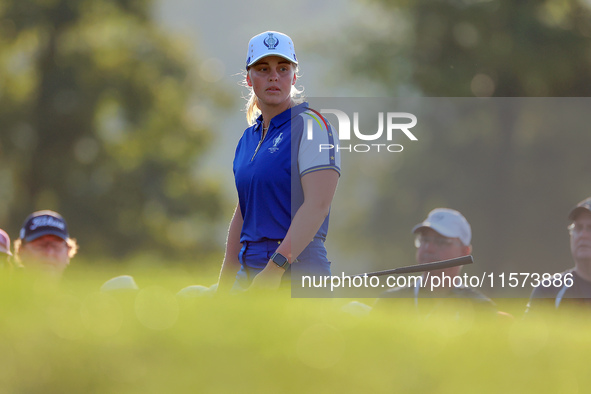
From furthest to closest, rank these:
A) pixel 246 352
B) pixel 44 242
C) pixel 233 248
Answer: pixel 44 242, pixel 233 248, pixel 246 352

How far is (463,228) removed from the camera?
575 centimetres

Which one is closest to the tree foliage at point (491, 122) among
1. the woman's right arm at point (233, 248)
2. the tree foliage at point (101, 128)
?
the tree foliage at point (101, 128)

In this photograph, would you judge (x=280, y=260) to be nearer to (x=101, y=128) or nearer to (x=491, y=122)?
(x=491, y=122)

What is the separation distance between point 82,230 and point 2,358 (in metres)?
23.6

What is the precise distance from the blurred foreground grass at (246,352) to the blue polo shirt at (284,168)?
1661 mm

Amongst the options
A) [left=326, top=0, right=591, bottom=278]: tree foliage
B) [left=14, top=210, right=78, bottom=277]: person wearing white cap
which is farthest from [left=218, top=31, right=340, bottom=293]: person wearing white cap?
[left=326, top=0, right=591, bottom=278]: tree foliage

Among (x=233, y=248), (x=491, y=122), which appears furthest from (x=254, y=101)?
(x=491, y=122)

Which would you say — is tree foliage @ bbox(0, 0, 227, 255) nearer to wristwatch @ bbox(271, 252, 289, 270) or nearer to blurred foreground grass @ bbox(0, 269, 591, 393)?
wristwatch @ bbox(271, 252, 289, 270)

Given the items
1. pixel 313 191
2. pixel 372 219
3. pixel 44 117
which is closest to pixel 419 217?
pixel 372 219

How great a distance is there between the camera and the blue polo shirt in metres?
3.91

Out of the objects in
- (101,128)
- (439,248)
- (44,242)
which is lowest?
(439,248)

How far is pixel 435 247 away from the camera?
5.68 m

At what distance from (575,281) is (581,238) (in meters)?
0.31

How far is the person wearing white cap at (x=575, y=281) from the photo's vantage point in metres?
4.81
